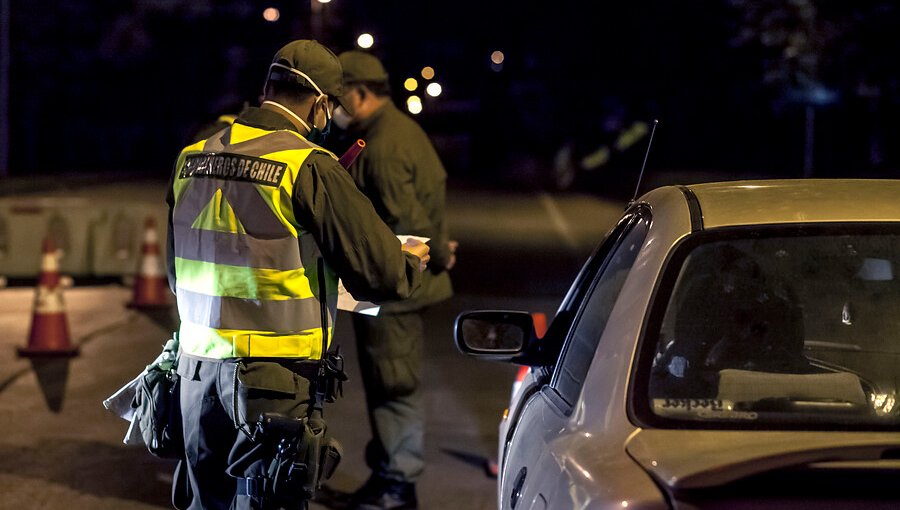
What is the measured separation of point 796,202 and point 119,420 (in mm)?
5669

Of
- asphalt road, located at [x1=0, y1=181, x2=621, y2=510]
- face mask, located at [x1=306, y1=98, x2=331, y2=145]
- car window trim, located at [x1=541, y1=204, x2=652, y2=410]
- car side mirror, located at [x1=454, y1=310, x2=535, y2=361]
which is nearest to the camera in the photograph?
car window trim, located at [x1=541, y1=204, x2=652, y2=410]

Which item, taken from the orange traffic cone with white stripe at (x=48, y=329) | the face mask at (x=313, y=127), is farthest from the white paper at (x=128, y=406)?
the orange traffic cone with white stripe at (x=48, y=329)

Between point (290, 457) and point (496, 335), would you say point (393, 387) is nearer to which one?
point (496, 335)

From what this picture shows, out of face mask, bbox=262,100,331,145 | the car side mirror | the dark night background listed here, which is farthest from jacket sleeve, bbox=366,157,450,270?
the dark night background

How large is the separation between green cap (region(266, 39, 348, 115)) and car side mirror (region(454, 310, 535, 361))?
2.56 ft

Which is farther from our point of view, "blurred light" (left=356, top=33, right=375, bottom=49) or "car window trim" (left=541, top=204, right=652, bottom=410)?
"blurred light" (left=356, top=33, right=375, bottom=49)

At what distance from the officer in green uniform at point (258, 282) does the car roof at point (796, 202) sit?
0.95 metres

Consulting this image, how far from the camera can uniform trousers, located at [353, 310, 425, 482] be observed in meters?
6.00

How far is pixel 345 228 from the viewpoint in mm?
3691

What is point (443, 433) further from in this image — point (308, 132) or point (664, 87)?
point (664, 87)

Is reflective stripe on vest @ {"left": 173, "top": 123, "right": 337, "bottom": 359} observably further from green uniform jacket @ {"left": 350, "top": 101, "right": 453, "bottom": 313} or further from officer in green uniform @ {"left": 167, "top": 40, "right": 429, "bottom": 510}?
green uniform jacket @ {"left": 350, "top": 101, "right": 453, "bottom": 313}

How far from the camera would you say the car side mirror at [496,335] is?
3807 mm

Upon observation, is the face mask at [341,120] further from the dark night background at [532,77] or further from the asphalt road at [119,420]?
the dark night background at [532,77]

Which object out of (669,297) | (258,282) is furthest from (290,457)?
(669,297)
